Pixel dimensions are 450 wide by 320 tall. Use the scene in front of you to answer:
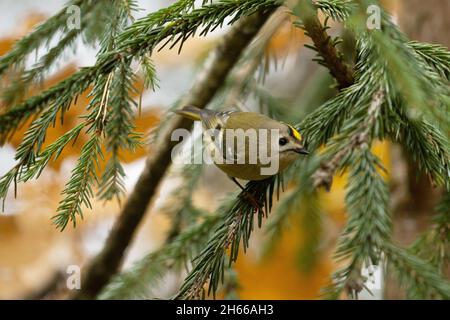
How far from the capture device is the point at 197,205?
2.63 meters

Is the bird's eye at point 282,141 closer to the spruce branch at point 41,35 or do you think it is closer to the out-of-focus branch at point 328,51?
the out-of-focus branch at point 328,51

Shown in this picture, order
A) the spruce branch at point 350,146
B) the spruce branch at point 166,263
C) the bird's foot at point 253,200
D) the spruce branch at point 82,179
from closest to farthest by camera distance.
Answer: the spruce branch at point 350,146 < the spruce branch at point 82,179 < the bird's foot at point 253,200 < the spruce branch at point 166,263

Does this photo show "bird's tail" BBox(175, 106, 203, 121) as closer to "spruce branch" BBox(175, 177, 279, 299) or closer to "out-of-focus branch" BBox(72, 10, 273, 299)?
"out-of-focus branch" BBox(72, 10, 273, 299)

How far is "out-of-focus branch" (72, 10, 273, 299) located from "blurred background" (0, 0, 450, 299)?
0.25 ft

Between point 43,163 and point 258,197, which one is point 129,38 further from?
point 258,197

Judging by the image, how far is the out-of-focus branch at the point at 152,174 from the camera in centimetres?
177

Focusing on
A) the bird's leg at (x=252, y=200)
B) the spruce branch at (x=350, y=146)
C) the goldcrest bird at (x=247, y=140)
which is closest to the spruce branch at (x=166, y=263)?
the goldcrest bird at (x=247, y=140)

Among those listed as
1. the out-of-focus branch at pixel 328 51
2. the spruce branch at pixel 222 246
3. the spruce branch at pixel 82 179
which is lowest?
the spruce branch at pixel 222 246

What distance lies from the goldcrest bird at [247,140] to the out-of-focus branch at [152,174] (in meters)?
0.20

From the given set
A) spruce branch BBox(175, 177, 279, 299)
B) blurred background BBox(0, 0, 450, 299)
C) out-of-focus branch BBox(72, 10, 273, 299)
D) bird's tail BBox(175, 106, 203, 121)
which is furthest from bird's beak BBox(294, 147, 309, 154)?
blurred background BBox(0, 0, 450, 299)

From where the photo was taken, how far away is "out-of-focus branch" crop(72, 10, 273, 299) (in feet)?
5.81

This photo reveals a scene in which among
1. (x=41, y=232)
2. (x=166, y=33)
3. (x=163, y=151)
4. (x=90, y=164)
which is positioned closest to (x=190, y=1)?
(x=166, y=33)
